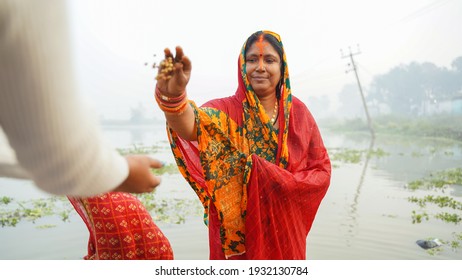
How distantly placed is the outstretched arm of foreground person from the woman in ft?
4.09

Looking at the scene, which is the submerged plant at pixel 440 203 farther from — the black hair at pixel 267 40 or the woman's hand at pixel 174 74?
the woman's hand at pixel 174 74

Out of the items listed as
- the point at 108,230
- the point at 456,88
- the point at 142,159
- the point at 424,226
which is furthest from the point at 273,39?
the point at 456,88

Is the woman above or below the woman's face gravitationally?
below

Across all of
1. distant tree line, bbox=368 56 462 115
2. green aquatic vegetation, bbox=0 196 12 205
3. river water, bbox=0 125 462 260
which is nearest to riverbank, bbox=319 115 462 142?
distant tree line, bbox=368 56 462 115

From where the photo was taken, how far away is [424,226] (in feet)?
19.8

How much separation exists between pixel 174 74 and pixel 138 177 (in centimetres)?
89

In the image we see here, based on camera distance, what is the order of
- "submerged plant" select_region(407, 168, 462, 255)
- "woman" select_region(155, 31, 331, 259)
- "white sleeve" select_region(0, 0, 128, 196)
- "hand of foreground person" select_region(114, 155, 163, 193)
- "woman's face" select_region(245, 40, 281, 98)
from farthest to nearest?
"submerged plant" select_region(407, 168, 462, 255)
"woman's face" select_region(245, 40, 281, 98)
"woman" select_region(155, 31, 331, 259)
"hand of foreground person" select_region(114, 155, 163, 193)
"white sleeve" select_region(0, 0, 128, 196)

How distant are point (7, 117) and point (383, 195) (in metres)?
8.01

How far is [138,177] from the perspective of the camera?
4.33 feet

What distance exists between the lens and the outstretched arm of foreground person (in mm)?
899

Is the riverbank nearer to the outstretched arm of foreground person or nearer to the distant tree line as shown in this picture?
the distant tree line

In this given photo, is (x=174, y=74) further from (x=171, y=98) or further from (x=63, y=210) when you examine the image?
(x=63, y=210)

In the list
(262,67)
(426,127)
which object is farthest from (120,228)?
(426,127)

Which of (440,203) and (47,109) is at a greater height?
(47,109)
